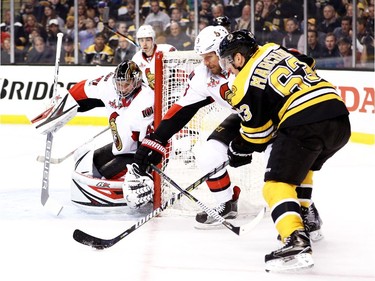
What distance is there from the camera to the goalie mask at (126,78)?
186 inches

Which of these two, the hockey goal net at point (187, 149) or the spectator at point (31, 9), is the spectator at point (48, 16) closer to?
the spectator at point (31, 9)

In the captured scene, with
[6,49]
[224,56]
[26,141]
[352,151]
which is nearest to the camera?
[224,56]

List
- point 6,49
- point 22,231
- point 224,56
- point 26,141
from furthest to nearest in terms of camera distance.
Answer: point 6,49
point 26,141
point 22,231
point 224,56

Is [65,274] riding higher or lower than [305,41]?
lower

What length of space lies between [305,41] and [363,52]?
0.55 meters

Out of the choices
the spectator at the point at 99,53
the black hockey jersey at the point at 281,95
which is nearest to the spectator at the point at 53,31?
the spectator at the point at 99,53

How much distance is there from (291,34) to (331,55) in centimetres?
42

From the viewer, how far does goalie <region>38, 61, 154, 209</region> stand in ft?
15.7

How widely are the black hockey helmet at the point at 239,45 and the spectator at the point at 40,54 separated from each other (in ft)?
17.6

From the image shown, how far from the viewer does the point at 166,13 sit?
8859 mm

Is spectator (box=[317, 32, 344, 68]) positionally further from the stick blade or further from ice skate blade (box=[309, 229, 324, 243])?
the stick blade

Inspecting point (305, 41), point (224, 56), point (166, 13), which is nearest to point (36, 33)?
point (166, 13)

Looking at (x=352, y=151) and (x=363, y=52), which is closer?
(x=352, y=151)

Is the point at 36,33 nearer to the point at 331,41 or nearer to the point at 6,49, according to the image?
the point at 6,49
